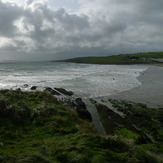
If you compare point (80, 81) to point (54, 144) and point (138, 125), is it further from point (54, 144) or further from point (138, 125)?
point (54, 144)

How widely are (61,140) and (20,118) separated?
159 inches

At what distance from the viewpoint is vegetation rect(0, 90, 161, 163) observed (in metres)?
6.66

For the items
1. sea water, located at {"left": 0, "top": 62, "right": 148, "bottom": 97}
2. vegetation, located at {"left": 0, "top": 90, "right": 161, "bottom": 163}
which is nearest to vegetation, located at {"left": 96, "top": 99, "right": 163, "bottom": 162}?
vegetation, located at {"left": 0, "top": 90, "right": 161, "bottom": 163}

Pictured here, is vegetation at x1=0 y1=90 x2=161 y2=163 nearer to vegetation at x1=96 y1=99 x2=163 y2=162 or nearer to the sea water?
vegetation at x1=96 y1=99 x2=163 y2=162

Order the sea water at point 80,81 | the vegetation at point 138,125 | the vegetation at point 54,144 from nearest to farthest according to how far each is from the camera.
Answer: the vegetation at point 54,144, the vegetation at point 138,125, the sea water at point 80,81

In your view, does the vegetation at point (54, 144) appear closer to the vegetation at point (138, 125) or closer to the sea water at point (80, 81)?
the vegetation at point (138, 125)

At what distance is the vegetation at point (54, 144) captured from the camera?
6664mm

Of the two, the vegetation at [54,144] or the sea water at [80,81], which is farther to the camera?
the sea water at [80,81]

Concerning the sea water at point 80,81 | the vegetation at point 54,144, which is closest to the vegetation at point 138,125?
the vegetation at point 54,144

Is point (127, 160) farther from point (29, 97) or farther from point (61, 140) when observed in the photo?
point (29, 97)

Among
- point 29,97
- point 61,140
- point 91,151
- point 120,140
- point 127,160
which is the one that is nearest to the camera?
point 127,160

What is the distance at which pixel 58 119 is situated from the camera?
37.8 ft

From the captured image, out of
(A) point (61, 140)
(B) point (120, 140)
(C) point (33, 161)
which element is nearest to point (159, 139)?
(B) point (120, 140)

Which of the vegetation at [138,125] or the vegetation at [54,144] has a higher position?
the vegetation at [54,144]
